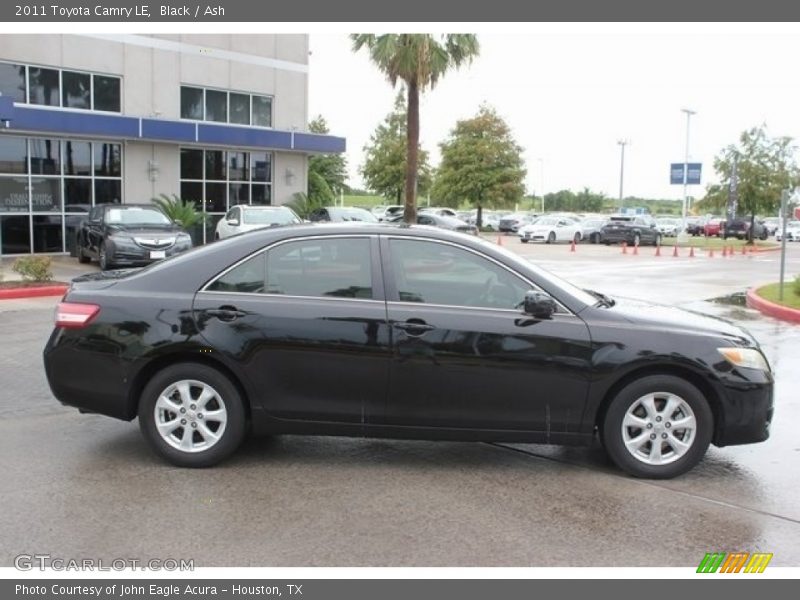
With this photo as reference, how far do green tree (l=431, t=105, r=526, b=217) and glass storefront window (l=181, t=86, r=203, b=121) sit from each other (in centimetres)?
2694

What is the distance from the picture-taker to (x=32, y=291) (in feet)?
46.0

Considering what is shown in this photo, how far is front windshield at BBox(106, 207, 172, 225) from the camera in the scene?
18297 mm

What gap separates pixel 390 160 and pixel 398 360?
156 feet

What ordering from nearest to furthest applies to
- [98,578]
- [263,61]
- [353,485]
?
1. [98,578]
2. [353,485]
3. [263,61]

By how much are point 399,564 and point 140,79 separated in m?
22.3

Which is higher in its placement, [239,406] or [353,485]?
[239,406]

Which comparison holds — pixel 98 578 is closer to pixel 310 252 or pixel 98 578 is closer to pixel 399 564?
pixel 399 564

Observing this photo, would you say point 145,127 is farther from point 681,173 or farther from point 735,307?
point 681,173

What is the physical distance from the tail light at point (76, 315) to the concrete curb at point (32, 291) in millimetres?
8981

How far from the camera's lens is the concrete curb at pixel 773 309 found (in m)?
13.0

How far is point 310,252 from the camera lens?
536 centimetres

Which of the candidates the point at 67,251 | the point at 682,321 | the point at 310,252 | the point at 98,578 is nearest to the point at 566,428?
the point at 682,321

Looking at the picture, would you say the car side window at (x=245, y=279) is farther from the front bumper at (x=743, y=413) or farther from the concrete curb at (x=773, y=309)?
the concrete curb at (x=773, y=309)

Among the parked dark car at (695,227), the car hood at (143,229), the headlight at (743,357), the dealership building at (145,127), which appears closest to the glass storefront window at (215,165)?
the dealership building at (145,127)
